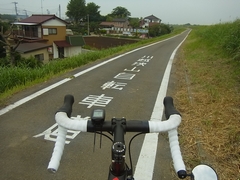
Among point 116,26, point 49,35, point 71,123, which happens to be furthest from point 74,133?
point 116,26

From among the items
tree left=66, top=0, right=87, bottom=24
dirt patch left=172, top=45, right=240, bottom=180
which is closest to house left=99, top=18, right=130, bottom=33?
tree left=66, top=0, right=87, bottom=24

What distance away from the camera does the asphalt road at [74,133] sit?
99.8 inches

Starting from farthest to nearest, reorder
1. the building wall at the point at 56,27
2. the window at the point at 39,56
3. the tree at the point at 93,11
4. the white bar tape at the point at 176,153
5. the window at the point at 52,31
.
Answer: the tree at the point at 93,11 < the window at the point at 52,31 < the building wall at the point at 56,27 < the window at the point at 39,56 < the white bar tape at the point at 176,153

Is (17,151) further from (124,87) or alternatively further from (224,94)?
(224,94)

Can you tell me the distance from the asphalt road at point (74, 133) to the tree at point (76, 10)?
56114 mm

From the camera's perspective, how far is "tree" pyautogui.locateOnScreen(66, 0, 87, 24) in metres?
57.0

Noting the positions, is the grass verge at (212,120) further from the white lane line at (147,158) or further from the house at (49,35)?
the house at (49,35)

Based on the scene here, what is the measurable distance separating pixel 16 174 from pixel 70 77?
4142 mm

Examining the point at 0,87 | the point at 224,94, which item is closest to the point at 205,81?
the point at 224,94

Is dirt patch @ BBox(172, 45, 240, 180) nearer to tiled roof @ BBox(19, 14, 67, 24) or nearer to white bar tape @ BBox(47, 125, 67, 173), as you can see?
white bar tape @ BBox(47, 125, 67, 173)

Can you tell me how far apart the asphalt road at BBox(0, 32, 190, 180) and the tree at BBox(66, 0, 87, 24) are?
5611cm

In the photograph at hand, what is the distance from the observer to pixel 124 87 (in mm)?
5754

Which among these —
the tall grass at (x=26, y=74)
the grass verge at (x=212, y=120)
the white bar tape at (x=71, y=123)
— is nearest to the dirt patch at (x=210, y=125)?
the grass verge at (x=212, y=120)

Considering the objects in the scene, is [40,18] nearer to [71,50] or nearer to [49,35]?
[49,35]
